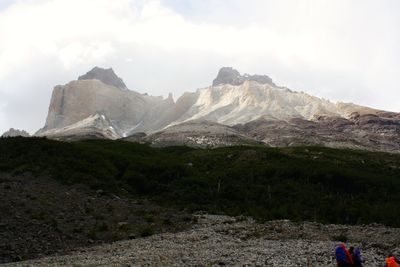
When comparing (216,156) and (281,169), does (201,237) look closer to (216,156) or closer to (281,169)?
(281,169)

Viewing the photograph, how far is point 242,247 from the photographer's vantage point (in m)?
28.8

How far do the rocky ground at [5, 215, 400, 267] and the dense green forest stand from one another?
20.6ft

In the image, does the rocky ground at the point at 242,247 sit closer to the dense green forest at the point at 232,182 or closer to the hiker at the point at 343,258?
the hiker at the point at 343,258

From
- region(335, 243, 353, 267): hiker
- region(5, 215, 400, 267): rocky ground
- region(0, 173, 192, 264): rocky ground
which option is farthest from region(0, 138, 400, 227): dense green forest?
region(335, 243, 353, 267): hiker

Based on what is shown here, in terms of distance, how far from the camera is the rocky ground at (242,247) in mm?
24297

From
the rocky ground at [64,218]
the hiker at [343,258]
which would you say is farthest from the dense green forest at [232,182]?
the hiker at [343,258]

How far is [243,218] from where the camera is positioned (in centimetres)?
4122

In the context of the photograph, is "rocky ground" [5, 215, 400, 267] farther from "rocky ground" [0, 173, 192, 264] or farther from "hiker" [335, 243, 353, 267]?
"hiker" [335, 243, 353, 267]

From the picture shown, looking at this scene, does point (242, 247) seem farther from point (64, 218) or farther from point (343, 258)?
point (64, 218)

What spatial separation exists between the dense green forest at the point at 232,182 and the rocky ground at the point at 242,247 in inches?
248


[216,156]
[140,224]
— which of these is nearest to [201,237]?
[140,224]

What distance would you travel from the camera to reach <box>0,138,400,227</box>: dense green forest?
45188mm

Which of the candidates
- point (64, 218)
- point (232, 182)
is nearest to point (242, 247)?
point (64, 218)

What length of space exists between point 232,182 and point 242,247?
27644 mm
